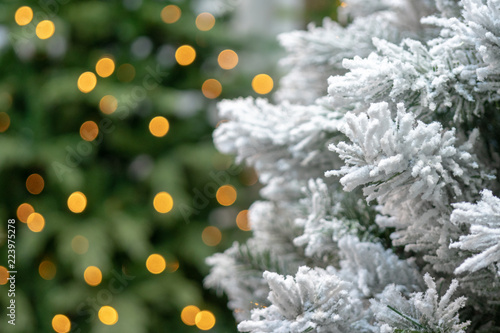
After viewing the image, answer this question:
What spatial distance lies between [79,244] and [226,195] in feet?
1.53

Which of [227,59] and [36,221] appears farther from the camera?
[227,59]

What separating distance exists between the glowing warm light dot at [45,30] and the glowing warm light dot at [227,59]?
50 cm

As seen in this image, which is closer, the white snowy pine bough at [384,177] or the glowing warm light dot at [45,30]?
the white snowy pine bough at [384,177]

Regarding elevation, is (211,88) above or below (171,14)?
below

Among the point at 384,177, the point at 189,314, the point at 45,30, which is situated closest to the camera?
the point at 384,177

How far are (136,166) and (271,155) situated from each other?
3.00 ft

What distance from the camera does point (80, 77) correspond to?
1328 millimetres

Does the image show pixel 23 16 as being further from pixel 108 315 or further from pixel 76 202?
pixel 108 315

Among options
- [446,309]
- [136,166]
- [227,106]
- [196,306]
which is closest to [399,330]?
[446,309]

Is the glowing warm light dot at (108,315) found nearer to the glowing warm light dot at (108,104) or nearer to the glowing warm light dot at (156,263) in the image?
the glowing warm light dot at (156,263)

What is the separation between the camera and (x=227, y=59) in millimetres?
1495

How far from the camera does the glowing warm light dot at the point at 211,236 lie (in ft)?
4.75

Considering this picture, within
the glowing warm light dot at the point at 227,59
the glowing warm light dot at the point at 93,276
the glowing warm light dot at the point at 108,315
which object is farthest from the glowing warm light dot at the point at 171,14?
the glowing warm light dot at the point at 108,315

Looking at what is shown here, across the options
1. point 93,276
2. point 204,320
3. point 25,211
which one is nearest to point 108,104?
point 25,211
